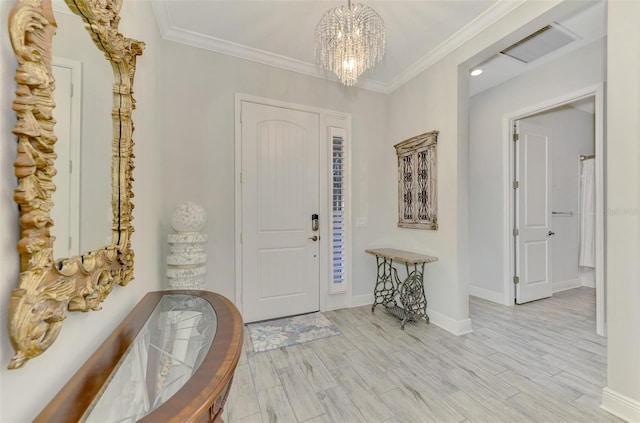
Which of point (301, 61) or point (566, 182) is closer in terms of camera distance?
point (301, 61)

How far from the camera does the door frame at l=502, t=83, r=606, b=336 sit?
263cm

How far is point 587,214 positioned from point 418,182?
10.1 ft

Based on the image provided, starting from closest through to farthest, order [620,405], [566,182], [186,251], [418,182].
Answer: [620,405], [186,251], [418,182], [566,182]

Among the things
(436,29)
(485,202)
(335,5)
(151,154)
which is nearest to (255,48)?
(335,5)

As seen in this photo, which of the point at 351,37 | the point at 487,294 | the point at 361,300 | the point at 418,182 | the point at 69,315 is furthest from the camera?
the point at 487,294

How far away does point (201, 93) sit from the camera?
265 centimetres

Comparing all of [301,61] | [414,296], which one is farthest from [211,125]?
[414,296]

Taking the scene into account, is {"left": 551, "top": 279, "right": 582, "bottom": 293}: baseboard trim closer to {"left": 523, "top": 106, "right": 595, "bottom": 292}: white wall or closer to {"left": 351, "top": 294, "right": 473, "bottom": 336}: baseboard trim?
{"left": 523, "top": 106, "right": 595, "bottom": 292}: white wall

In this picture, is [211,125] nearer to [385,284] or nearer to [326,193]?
[326,193]

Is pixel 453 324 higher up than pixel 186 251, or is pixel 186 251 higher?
pixel 186 251

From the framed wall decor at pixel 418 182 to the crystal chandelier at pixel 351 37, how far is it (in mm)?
1292

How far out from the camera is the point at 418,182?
3.14 m

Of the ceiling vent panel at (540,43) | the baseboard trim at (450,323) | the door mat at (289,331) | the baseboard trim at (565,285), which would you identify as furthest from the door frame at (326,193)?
the baseboard trim at (565,285)

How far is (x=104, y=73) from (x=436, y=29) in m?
2.71
